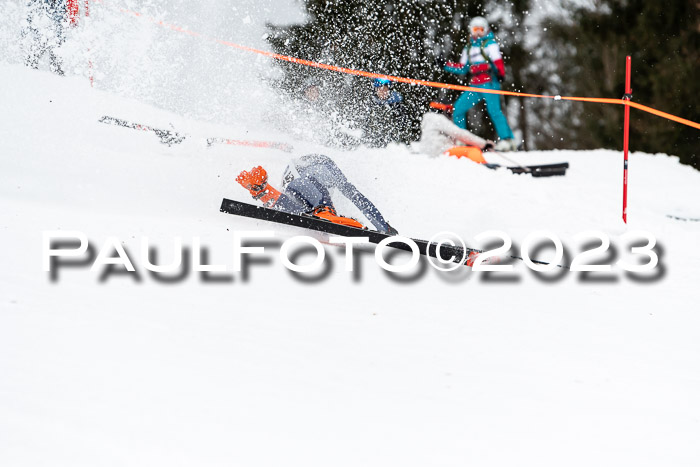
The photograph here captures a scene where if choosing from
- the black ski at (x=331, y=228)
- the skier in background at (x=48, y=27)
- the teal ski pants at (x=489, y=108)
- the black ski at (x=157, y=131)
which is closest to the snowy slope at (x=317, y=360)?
the black ski at (x=331, y=228)

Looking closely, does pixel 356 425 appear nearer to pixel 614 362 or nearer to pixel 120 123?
pixel 614 362

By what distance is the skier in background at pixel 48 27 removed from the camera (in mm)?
8328

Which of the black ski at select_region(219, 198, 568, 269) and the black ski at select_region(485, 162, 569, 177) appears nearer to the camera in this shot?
the black ski at select_region(219, 198, 568, 269)

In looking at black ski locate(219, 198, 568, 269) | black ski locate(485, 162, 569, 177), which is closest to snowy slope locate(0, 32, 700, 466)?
black ski locate(219, 198, 568, 269)

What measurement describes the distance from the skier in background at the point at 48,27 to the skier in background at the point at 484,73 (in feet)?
13.6

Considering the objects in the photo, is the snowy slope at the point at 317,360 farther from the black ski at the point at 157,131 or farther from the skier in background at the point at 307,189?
the black ski at the point at 157,131

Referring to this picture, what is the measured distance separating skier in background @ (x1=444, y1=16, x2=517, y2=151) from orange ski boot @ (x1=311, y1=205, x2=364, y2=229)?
3.28 metres

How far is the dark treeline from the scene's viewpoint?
11.5 meters

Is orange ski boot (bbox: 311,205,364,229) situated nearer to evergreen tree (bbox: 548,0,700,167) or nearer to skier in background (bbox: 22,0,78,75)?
skier in background (bbox: 22,0,78,75)

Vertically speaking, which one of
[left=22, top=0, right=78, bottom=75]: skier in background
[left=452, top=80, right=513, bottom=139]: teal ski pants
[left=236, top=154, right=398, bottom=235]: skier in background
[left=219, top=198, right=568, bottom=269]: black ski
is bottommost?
[left=219, top=198, right=568, bottom=269]: black ski

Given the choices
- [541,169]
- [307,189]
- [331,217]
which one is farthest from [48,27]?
[541,169]

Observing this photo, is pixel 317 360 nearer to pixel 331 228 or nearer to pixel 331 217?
pixel 331 228

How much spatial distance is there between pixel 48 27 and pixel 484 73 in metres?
4.76

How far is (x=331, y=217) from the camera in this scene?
537cm
